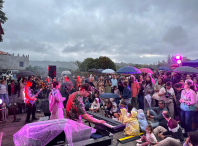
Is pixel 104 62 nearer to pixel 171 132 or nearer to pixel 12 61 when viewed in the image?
pixel 12 61

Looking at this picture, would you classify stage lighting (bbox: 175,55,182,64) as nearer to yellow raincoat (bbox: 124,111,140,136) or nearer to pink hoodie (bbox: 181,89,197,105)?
pink hoodie (bbox: 181,89,197,105)

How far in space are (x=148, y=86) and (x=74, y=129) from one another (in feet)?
16.9

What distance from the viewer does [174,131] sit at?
404cm

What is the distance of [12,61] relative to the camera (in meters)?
37.3

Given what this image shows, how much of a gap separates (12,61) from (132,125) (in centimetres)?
4105

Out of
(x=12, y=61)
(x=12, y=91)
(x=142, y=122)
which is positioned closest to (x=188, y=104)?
(x=142, y=122)

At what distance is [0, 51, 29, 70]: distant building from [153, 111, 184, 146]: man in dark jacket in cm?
3892

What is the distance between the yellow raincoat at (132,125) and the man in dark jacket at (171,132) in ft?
2.07

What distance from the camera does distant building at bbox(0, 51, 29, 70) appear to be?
35188 mm

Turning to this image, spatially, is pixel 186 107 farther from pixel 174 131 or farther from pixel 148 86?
pixel 148 86

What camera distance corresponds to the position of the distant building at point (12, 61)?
115 feet

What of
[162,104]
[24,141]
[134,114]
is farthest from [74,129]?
[162,104]

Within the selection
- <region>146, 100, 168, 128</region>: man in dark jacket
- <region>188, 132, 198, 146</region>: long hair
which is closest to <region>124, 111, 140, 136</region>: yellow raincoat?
<region>146, 100, 168, 128</region>: man in dark jacket

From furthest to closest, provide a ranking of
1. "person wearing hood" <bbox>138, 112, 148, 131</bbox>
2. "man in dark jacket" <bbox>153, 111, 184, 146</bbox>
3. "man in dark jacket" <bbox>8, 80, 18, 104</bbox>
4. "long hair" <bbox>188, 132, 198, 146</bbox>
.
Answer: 1. "man in dark jacket" <bbox>8, 80, 18, 104</bbox>
2. "person wearing hood" <bbox>138, 112, 148, 131</bbox>
3. "man in dark jacket" <bbox>153, 111, 184, 146</bbox>
4. "long hair" <bbox>188, 132, 198, 146</bbox>
